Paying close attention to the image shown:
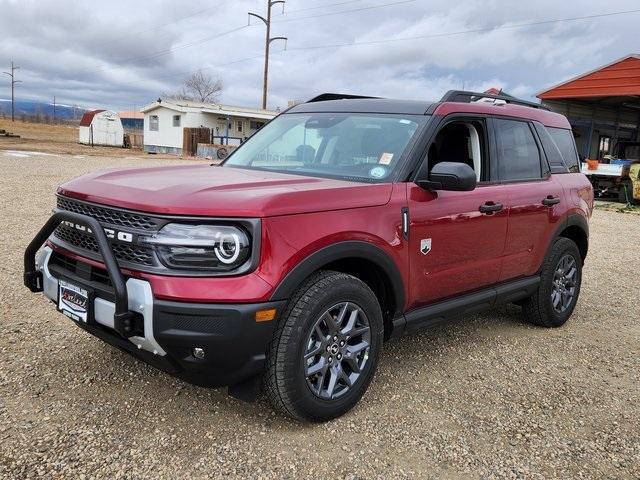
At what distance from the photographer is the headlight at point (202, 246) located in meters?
2.58

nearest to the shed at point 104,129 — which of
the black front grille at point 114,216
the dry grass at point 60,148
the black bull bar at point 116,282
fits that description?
the dry grass at point 60,148

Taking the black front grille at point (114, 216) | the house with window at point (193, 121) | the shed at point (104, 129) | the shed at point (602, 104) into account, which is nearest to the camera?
the black front grille at point (114, 216)

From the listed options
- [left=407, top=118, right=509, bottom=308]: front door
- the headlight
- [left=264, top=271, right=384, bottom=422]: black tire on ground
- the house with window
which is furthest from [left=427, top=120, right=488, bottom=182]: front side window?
the house with window

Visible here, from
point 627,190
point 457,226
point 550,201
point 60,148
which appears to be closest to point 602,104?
point 627,190

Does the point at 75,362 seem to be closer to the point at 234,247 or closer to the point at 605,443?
the point at 234,247

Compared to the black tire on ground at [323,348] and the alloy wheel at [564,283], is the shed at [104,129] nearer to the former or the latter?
the alloy wheel at [564,283]

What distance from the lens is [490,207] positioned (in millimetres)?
3949

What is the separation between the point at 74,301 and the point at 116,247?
1.35ft

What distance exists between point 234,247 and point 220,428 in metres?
1.09

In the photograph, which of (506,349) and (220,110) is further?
(220,110)

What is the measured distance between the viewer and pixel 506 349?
4477mm

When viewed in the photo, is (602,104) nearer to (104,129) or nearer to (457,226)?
(457,226)

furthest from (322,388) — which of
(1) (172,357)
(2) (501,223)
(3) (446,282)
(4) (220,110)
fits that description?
(4) (220,110)

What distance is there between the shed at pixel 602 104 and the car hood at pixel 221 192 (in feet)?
63.4
